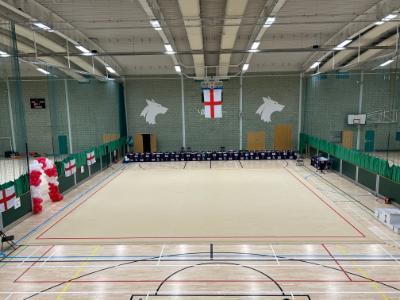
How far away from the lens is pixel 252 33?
14742 mm

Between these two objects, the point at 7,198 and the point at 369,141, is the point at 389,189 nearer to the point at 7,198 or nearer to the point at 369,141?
the point at 7,198

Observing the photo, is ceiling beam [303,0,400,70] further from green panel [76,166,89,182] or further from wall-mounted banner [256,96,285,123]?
green panel [76,166,89,182]

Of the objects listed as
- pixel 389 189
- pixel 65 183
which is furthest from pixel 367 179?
pixel 65 183

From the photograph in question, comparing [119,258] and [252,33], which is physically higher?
[252,33]

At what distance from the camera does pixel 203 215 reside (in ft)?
32.5

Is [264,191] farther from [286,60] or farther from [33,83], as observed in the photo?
[33,83]

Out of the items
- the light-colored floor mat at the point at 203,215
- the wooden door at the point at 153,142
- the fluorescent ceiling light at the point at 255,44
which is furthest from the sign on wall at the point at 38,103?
the fluorescent ceiling light at the point at 255,44

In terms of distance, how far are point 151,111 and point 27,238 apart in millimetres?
14824

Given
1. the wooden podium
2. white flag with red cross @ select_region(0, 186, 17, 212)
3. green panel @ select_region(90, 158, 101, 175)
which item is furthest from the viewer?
the wooden podium

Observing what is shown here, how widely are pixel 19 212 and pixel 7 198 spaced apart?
1.29 m

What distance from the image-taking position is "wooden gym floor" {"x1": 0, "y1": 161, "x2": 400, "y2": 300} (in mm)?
5898

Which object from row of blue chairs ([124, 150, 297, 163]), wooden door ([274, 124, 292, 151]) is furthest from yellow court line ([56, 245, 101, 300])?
wooden door ([274, 124, 292, 151])

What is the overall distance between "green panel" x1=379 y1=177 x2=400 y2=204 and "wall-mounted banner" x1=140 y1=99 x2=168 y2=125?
48.3 ft

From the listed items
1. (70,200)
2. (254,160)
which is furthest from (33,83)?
(254,160)
